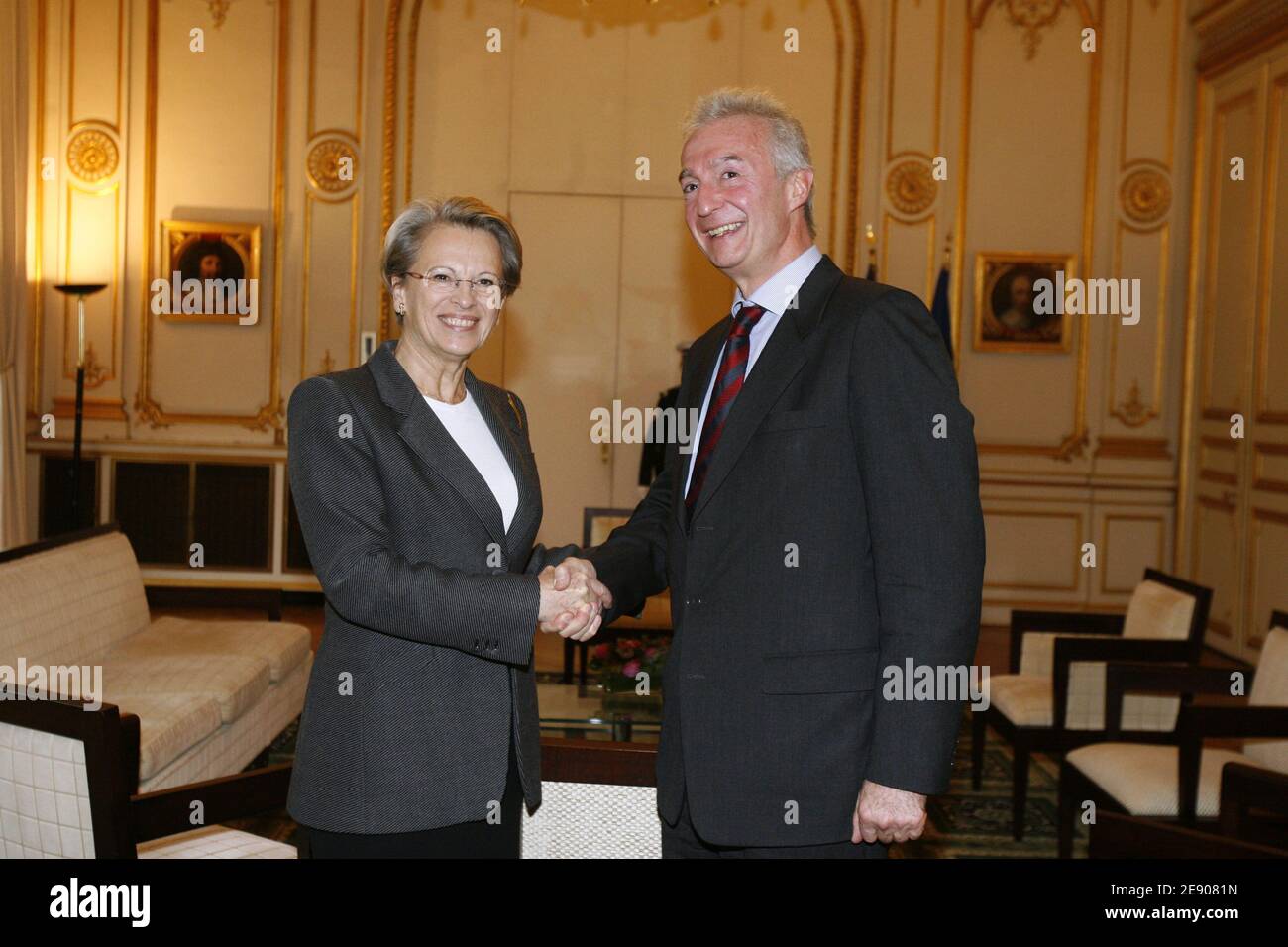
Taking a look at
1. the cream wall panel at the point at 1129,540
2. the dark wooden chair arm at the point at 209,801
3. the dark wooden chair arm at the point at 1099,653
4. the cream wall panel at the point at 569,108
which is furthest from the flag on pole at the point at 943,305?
the dark wooden chair arm at the point at 209,801

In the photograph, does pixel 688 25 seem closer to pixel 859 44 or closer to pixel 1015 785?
pixel 859 44

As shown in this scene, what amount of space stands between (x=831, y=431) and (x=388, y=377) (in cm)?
77

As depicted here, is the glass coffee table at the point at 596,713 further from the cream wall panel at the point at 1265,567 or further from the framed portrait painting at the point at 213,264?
the framed portrait painting at the point at 213,264

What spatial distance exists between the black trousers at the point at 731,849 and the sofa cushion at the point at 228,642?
3240 millimetres

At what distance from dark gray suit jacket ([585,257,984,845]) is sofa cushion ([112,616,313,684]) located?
3.40 m

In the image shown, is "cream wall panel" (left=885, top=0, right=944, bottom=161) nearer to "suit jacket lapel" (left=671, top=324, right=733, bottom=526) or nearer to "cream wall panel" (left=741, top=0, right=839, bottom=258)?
"cream wall panel" (left=741, top=0, right=839, bottom=258)

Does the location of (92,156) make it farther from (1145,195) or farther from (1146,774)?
(1146,774)

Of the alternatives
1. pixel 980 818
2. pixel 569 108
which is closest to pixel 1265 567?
pixel 980 818

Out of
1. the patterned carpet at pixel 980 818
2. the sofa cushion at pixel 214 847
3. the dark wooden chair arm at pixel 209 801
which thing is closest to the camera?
the dark wooden chair arm at pixel 209 801

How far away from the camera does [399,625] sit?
1840 mm

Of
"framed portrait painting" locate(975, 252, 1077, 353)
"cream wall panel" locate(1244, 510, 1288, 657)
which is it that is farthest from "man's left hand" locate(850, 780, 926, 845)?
"framed portrait painting" locate(975, 252, 1077, 353)

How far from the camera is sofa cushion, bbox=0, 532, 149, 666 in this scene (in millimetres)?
3941

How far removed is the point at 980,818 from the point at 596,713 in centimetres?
147

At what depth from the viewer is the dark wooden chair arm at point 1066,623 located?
486cm
